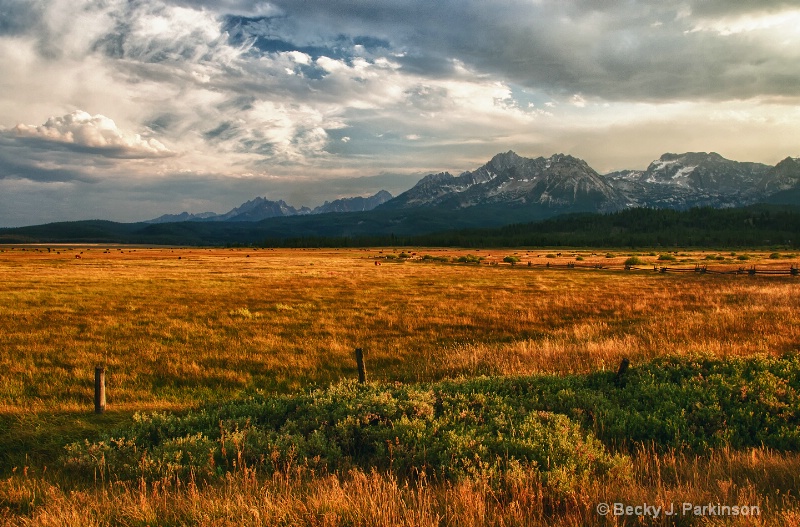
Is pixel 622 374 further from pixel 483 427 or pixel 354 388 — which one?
pixel 354 388

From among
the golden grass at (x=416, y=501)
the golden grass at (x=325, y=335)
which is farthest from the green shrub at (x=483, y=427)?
the golden grass at (x=325, y=335)

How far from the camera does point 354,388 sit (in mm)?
11461

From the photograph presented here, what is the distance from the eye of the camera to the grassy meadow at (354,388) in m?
5.84

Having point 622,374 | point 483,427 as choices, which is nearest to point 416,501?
point 483,427

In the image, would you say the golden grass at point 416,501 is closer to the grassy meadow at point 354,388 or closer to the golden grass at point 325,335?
the grassy meadow at point 354,388

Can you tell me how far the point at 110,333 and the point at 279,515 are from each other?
858 inches

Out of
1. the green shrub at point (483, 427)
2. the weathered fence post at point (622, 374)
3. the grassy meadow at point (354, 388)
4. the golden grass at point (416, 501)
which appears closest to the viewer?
the golden grass at point (416, 501)

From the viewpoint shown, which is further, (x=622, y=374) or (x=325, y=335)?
(x=325, y=335)

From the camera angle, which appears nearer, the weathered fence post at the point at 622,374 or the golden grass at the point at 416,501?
the golden grass at the point at 416,501

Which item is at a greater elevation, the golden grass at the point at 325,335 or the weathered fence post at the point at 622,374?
the weathered fence post at the point at 622,374

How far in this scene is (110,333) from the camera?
22.6 meters

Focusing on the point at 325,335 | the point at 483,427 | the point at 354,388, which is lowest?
the point at 325,335

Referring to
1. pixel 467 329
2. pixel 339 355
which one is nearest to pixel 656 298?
pixel 467 329

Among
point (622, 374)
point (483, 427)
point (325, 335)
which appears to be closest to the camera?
point (483, 427)
